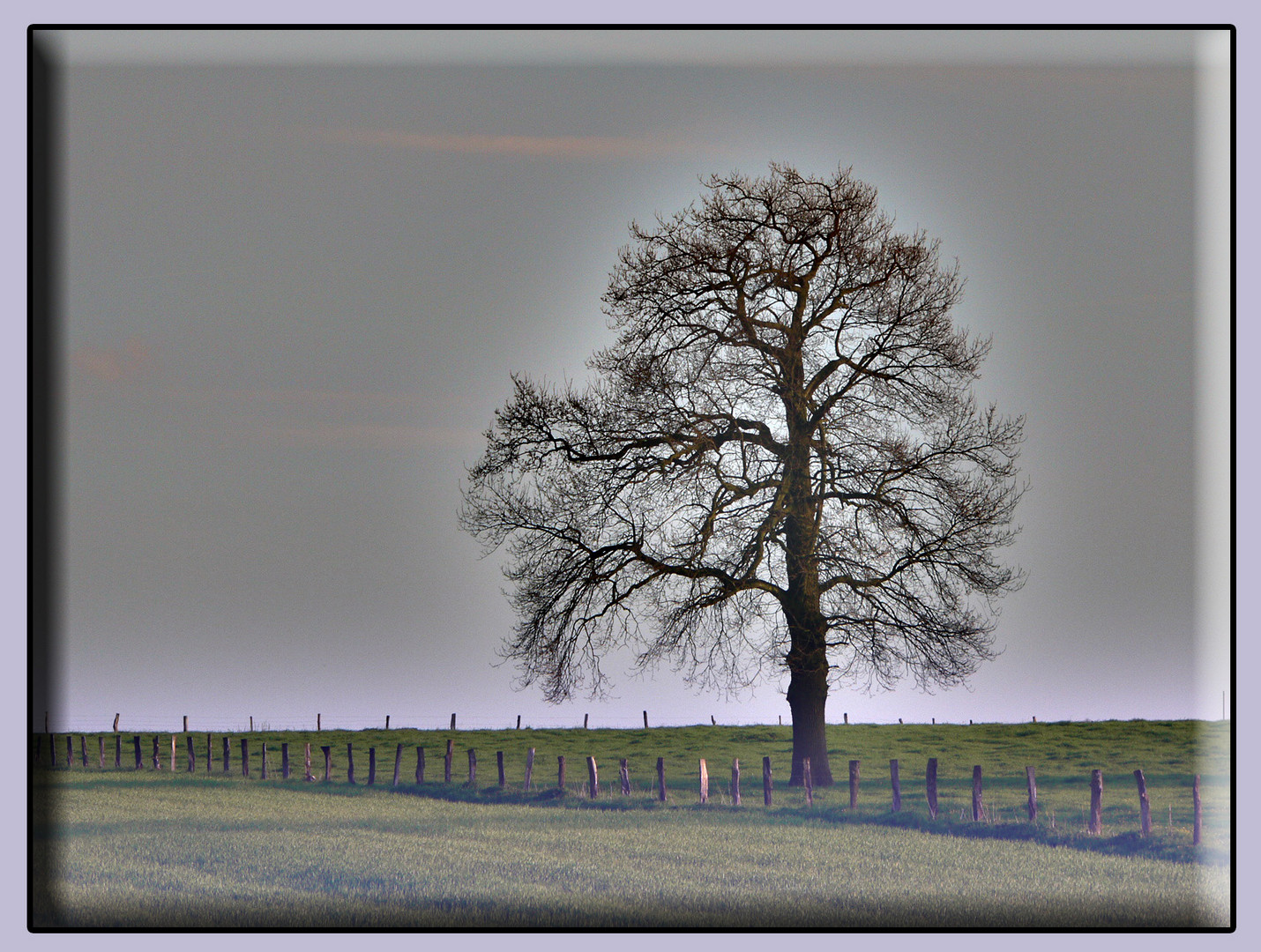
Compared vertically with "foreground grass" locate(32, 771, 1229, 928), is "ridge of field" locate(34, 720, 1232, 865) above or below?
above

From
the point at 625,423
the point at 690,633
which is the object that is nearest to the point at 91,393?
the point at 625,423

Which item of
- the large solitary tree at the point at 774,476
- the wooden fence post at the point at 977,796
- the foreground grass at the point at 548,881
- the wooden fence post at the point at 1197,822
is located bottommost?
the foreground grass at the point at 548,881

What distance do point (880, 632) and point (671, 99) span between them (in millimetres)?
6753

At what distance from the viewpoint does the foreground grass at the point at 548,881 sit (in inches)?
496

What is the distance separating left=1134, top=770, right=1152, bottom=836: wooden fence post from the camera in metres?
13.3

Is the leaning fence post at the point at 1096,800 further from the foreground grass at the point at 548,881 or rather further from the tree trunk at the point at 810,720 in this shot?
the tree trunk at the point at 810,720

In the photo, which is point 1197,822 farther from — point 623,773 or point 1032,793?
point 623,773

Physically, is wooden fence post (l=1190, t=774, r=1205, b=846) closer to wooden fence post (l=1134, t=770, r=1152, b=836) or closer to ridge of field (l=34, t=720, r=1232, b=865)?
ridge of field (l=34, t=720, r=1232, b=865)

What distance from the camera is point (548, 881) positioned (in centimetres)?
1277

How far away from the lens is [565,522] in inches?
613

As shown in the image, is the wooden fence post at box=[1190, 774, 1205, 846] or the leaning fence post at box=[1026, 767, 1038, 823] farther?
the leaning fence post at box=[1026, 767, 1038, 823]

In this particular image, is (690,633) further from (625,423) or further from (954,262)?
(954,262)

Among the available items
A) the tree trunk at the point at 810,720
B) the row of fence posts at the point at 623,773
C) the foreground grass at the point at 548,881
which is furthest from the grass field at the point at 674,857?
the tree trunk at the point at 810,720

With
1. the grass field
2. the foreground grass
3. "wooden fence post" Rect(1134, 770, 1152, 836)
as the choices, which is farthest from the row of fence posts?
the foreground grass
